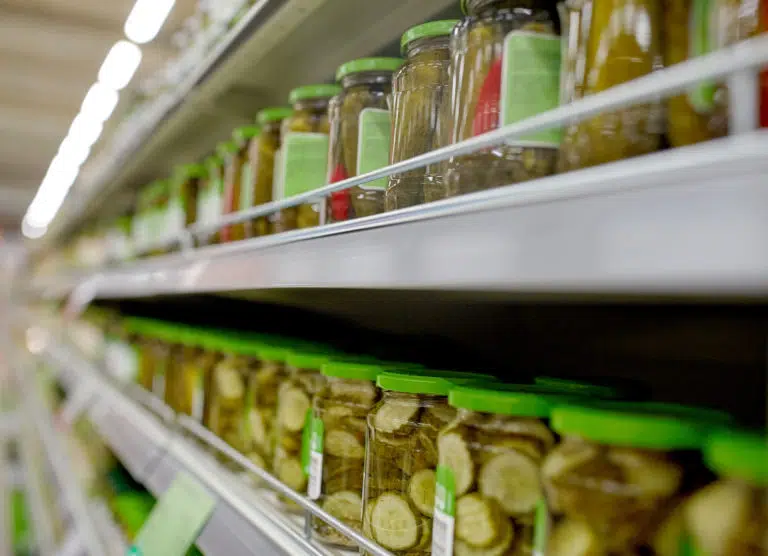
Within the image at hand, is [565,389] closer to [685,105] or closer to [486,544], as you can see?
[486,544]

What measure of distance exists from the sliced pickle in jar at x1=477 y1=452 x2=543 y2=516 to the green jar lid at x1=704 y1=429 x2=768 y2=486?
186mm

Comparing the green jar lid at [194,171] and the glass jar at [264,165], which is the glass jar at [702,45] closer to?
the glass jar at [264,165]

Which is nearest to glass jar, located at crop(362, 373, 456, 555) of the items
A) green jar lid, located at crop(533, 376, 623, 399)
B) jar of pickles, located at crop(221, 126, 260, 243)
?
green jar lid, located at crop(533, 376, 623, 399)

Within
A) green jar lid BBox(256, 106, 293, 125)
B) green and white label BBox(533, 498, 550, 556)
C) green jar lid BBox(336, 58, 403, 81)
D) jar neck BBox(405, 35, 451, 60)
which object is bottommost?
green and white label BBox(533, 498, 550, 556)

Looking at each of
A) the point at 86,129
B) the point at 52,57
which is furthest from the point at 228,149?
the point at 52,57

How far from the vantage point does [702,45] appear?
0.53 m

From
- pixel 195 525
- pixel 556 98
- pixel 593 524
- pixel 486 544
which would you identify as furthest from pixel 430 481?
pixel 195 525

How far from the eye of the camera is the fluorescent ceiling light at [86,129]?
11.8 ft

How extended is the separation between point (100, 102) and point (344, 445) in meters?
2.83

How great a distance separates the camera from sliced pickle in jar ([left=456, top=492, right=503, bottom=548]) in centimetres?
61

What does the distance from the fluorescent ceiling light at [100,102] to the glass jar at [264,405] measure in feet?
7.33

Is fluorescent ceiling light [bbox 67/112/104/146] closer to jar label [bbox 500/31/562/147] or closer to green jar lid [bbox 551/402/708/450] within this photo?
jar label [bbox 500/31/562/147]

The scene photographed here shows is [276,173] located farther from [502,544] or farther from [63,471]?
[63,471]

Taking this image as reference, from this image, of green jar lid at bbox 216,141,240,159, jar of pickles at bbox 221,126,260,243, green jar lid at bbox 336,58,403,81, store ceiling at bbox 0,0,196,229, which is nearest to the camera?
Result: green jar lid at bbox 336,58,403,81
